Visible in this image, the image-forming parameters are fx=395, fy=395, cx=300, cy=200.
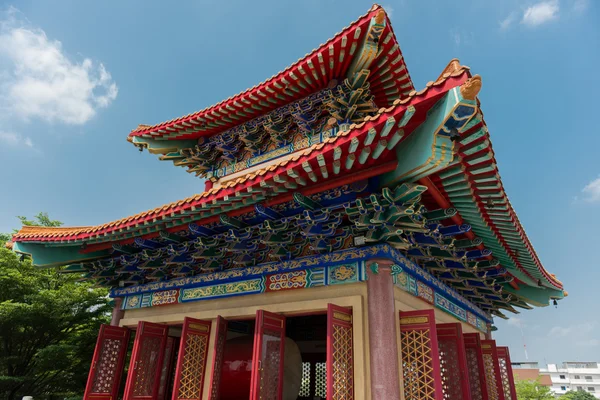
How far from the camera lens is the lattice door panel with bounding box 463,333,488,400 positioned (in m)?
7.50

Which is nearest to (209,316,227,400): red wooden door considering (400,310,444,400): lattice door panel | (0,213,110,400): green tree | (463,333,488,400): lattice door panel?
(400,310,444,400): lattice door panel

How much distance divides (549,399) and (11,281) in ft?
96.7

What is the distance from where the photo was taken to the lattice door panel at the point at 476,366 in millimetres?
7496

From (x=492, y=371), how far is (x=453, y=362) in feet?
8.75

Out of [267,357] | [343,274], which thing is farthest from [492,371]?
[267,357]

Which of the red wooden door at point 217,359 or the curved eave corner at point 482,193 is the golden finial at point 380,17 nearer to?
the curved eave corner at point 482,193

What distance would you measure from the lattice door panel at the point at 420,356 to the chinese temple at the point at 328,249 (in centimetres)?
2

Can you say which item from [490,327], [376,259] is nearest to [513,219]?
[376,259]

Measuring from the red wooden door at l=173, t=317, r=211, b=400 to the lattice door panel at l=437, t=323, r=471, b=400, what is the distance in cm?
402

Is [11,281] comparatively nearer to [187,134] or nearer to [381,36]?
[187,134]

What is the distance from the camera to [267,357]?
5836 mm

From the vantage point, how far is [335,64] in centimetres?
791

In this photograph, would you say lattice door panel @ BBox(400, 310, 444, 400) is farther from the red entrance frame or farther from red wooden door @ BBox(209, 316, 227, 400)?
red wooden door @ BBox(209, 316, 227, 400)

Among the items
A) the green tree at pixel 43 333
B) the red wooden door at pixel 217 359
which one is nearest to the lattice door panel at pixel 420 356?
the red wooden door at pixel 217 359
